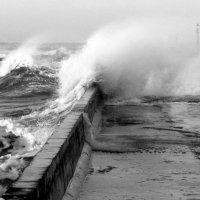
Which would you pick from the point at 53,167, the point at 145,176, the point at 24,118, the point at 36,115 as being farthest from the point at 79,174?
the point at 36,115

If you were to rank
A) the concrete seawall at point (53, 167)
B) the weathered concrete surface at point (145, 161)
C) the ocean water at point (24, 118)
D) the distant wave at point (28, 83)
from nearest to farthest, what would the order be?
the concrete seawall at point (53, 167), the weathered concrete surface at point (145, 161), the ocean water at point (24, 118), the distant wave at point (28, 83)

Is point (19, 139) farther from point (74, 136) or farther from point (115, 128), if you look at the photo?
point (74, 136)

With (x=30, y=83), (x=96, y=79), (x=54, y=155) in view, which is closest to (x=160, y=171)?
(x=54, y=155)

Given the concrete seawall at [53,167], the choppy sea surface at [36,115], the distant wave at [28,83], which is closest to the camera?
the concrete seawall at [53,167]

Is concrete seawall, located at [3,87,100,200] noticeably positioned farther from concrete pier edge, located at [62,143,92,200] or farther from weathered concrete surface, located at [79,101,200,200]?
weathered concrete surface, located at [79,101,200,200]

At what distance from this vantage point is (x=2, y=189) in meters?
4.52

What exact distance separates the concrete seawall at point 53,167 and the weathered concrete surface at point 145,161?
0.80 feet

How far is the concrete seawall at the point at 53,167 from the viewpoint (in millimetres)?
3045

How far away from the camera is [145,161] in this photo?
16.2ft

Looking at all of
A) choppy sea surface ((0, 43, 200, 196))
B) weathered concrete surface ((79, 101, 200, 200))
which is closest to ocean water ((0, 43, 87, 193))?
choppy sea surface ((0, 43, 200, 196))

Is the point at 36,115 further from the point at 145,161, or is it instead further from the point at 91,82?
the point at 145,161

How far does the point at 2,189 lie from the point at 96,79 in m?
5.99

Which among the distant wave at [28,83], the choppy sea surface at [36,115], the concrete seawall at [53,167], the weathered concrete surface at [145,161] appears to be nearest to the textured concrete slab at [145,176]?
the weathered concrete surface at [145,161]

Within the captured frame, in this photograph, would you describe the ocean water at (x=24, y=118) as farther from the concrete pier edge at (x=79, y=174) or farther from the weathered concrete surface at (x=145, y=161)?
the weathered concrete surface at (x=145, y=161)
